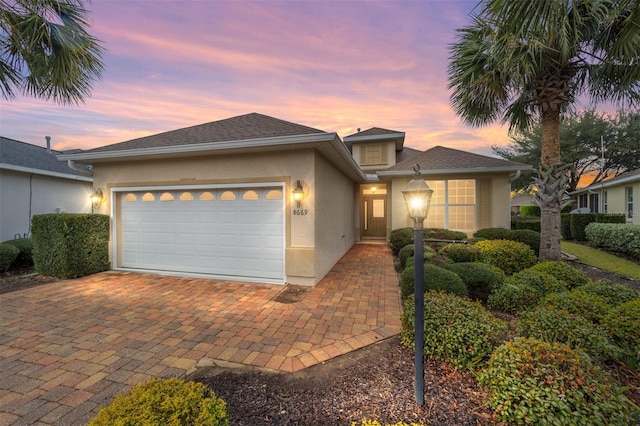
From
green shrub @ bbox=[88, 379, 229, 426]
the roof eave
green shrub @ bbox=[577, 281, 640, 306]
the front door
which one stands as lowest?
green shrub @ bbox=[577, 281, 640, 306]

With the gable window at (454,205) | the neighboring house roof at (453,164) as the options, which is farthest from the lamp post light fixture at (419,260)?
the gable window at (454,205)

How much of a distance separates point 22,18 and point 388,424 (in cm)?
791

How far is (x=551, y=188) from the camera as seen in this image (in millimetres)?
6867

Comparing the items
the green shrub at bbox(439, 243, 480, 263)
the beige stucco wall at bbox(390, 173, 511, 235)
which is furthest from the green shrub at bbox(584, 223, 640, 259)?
the green shrub at bbox(439, 243, 480, 263)

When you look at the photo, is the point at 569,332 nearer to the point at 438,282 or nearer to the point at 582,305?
the point at 582,305

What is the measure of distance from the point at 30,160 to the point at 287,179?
11.4m

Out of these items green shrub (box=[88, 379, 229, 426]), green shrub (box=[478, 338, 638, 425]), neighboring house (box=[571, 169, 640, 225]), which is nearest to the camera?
green shrub (box=[88, 379, 229, 426])

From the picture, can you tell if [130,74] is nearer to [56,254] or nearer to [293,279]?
[56,254]

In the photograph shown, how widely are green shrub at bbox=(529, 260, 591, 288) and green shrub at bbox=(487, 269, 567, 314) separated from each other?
14.9 inches

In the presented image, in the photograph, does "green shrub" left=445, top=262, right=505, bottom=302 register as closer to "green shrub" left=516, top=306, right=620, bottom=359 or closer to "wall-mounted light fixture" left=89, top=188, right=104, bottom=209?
"green shrub" left=516, top=306, right=620, bottom=359

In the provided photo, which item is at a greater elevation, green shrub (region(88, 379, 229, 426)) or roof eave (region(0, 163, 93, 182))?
roof eave (region(0, 163, 93, 182))

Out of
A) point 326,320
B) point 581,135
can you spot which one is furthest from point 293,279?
point 581,135

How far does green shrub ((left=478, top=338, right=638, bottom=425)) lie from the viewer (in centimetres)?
177

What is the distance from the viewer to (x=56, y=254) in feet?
20.5
